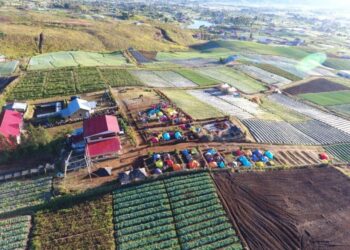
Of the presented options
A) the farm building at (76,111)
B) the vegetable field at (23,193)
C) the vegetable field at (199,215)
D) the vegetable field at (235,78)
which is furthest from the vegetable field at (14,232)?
the vegetable field at (235,78)

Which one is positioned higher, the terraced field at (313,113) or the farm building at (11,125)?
the farm building at (11,125)

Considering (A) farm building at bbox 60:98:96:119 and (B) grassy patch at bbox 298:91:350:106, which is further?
(B) grassy patch at bbox 298:91:350:106

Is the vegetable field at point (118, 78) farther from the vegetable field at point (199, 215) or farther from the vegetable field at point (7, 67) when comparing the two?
the vegetable field at point (199, 215)

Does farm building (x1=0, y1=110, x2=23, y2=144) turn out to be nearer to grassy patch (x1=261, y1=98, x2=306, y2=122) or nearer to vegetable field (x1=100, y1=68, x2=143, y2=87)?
vegetable field (x1=100, y1=68, x2=143, y2=87)

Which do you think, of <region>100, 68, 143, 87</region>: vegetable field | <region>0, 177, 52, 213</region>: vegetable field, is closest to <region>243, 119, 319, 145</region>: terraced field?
<region>100, 68, 143, 87</region>: vegetable field

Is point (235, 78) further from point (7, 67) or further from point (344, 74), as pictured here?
point (7, 67)

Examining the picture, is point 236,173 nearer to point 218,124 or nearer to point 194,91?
point 218,124
